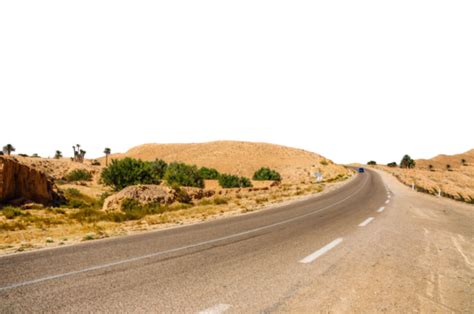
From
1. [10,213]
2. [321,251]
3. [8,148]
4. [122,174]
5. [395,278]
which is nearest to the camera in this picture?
[395,278]

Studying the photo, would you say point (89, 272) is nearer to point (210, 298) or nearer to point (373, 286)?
point (210, 298)

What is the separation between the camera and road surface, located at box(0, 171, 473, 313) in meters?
4.32

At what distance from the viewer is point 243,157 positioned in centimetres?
9425

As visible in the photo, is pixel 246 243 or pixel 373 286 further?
pixel 246 243

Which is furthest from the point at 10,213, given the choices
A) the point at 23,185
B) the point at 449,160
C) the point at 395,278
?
the point at 449,160

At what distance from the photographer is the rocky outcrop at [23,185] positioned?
2005 centimetres

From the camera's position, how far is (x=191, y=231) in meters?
11.2

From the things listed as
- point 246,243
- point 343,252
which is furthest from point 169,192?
point 343,252

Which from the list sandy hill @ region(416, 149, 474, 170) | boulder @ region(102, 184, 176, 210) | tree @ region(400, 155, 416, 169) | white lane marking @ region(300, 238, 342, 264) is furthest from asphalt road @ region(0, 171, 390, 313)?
sandy hill @ region(416, 149, 474, 170)

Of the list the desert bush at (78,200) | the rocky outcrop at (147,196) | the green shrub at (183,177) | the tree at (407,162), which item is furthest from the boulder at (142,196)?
the tree at (407,162)

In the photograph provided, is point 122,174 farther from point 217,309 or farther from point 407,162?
point 407,162

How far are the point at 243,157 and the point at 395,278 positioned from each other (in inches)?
3488

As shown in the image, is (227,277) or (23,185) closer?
(227,277)

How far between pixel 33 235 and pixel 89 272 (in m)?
7.70
